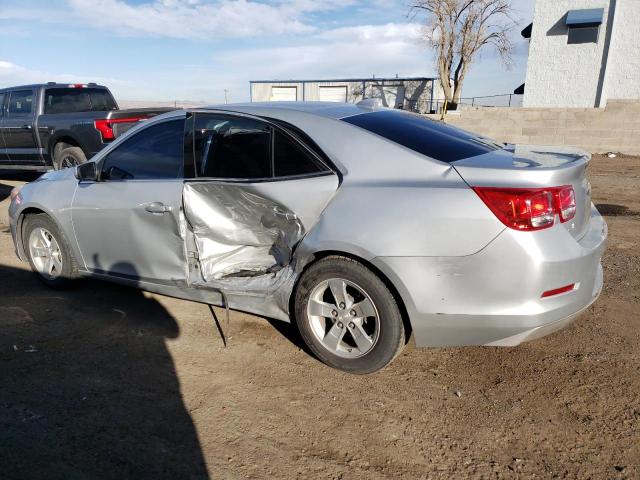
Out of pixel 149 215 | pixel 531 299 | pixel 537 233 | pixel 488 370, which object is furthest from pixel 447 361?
pixel 149 215

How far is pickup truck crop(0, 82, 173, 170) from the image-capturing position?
8.45 m

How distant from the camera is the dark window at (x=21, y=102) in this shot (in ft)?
31.1

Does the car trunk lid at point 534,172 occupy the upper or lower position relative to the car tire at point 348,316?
upper

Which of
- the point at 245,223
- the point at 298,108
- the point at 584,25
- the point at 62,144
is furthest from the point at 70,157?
the point at 584,25

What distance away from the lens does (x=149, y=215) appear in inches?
148

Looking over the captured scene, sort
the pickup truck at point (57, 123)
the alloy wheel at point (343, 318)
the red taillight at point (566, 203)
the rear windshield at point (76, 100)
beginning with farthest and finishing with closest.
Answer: the rear windshield at point (76, 100), the pickup truck at point (57, 123), the alloy wheel at point (343, 318), the red taillight at point (566, 203)

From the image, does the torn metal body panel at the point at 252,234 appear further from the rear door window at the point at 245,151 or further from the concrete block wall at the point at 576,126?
the concrete block wall at the point at 576,126

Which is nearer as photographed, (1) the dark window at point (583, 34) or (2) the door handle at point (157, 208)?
(2) the door handle at point (157, 208)

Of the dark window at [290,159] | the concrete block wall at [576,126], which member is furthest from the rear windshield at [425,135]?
the concrete block wall at [576,126]

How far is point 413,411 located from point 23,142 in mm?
9627

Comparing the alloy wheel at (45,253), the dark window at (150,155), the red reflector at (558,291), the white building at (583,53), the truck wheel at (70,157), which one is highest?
the white building at (583,53)

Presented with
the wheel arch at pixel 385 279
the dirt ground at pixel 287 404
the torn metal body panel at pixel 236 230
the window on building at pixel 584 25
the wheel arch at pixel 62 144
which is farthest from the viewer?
the window on building at pixel 584 25

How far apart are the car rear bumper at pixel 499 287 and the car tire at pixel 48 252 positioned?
302 centimetres

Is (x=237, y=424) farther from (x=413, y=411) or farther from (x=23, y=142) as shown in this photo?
(x=23, y=142)
